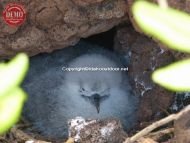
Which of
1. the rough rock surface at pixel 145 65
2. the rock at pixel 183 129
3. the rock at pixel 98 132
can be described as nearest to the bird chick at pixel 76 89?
the rough rock surface at pixel 145 65

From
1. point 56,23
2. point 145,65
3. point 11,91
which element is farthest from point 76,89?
point 11,91


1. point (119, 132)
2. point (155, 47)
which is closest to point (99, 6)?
point (155, 47)

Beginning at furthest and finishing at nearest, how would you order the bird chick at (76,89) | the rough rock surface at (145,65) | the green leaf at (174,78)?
the bird chick at (76,89) < the rough rock surface at (145,65) < the green leaf at (174,78)

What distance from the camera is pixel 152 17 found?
427 mm

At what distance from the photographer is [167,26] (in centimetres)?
43

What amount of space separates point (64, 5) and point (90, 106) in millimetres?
800

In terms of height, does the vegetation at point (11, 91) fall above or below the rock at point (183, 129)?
above

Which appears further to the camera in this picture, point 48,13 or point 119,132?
point 48,13

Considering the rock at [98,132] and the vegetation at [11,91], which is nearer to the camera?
the vegetation at [11,91]

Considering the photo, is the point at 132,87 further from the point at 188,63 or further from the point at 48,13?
the point at 188,63

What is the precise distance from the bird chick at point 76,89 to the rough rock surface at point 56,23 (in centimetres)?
25

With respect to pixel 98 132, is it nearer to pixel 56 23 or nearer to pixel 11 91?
pixel 56 23

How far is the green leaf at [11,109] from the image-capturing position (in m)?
0.44

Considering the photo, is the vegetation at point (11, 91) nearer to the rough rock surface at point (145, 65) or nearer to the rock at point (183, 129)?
the rock at point (183, 129)
